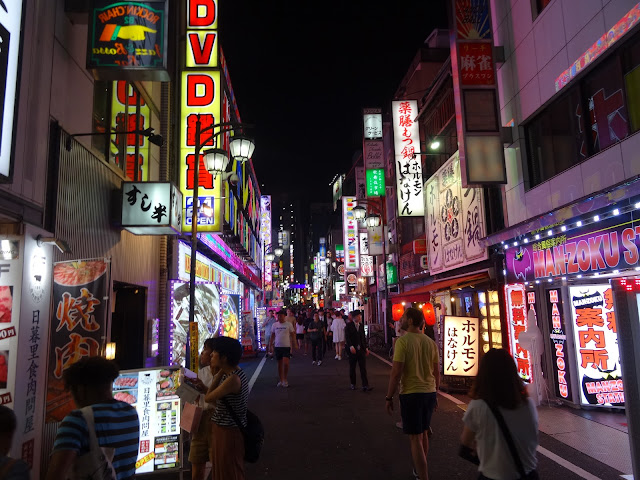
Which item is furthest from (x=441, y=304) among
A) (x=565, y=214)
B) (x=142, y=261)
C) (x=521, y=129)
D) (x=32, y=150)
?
(x=32, y=150)

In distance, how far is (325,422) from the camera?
8398 millimetres

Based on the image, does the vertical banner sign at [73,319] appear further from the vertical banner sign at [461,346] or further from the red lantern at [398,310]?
the red lantern at [398,310]

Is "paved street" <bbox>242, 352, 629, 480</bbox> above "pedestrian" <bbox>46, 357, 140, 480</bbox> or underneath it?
underneath

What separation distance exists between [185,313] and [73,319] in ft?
23.2

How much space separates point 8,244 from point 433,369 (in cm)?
517

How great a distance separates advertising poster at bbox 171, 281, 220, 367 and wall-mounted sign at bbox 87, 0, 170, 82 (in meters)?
6.94

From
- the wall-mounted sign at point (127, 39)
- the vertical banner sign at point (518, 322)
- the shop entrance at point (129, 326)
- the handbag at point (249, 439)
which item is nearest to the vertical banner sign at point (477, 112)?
the vertical banner sign at point (518, 322)

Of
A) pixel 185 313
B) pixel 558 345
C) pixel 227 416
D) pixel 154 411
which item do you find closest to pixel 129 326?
pixel 185 313

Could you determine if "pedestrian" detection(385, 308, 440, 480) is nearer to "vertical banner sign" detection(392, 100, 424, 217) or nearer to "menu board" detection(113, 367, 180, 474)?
"menu board" detection(113, 367, 180, 474)

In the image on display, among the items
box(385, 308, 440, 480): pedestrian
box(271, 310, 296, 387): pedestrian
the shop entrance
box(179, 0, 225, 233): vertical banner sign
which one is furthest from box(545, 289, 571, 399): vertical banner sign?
the shop entrance

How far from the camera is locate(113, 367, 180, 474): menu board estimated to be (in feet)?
18.8

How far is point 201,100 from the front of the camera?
12367 millimetres

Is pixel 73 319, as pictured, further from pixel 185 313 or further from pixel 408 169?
pixel 408 169

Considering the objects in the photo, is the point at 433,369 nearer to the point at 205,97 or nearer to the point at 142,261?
the point at 142,261
